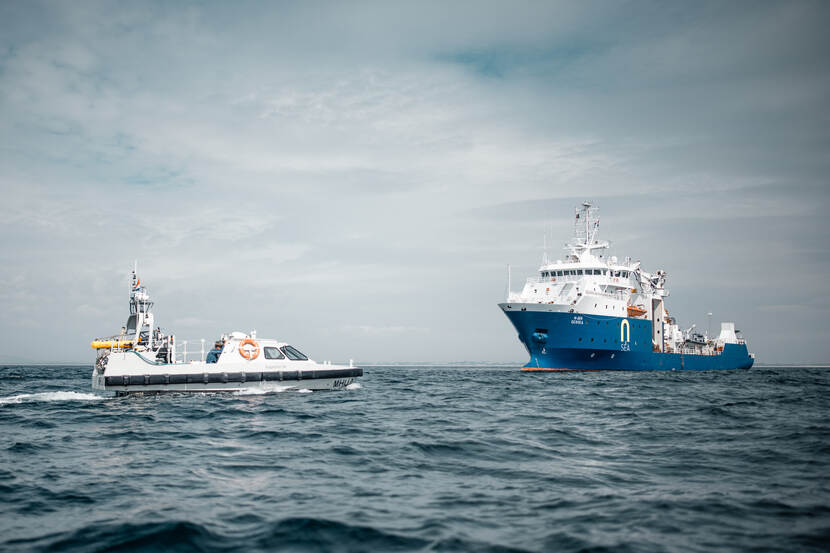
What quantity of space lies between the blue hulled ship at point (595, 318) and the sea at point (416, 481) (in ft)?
82.6

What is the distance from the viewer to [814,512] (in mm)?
6770

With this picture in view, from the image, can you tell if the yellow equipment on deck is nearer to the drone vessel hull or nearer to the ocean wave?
the drone vessel hull

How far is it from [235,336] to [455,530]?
1913 centimetres

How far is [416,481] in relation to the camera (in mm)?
8742

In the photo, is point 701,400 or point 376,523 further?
point 701,400

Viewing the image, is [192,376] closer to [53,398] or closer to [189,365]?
[189,365]

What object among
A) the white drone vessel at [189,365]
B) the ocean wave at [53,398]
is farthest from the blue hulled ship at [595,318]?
the ocean wave at [53,398]

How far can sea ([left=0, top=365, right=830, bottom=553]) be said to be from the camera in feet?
20.2

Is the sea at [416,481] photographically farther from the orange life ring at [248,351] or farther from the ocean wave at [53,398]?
the orange life ring at [248,351]

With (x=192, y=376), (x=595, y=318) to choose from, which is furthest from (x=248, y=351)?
(x=595, y=318)

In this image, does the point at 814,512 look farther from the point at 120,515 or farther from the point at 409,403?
the point at 409,403

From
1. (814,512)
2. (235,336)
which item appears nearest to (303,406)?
(235,336)

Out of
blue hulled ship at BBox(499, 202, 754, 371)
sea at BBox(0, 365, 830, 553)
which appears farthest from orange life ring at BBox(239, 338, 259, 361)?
blue hulled ship at BBox(499, 202, 754, 371)

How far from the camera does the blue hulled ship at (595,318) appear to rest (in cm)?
4228
